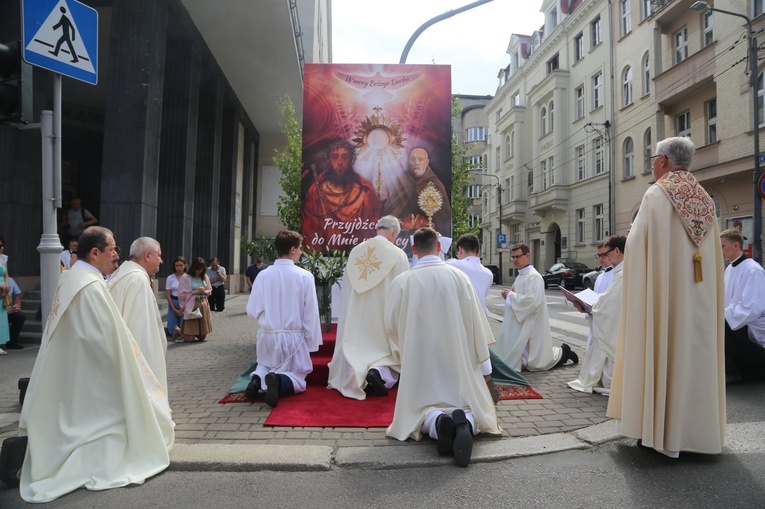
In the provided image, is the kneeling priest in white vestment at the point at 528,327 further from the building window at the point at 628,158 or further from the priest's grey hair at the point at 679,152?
the building window at the point at 628,158

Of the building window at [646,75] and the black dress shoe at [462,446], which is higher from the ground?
the building window at [646,75]

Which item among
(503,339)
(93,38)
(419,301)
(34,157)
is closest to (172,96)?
(34,157)

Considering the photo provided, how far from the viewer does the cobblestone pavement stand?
4.55 meters

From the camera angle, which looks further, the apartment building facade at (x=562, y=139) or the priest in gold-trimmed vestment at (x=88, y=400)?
the apartment building facade at (x=562, y=139)

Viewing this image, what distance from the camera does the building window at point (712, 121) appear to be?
2131 cm

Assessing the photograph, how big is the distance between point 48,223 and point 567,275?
24.5m

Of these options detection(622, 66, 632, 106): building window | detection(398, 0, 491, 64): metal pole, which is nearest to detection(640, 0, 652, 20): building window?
detection(622, 66, 632, 106): building window

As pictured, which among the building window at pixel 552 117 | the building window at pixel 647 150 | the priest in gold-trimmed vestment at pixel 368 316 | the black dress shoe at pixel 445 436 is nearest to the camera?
the black dress shoe at pixel 445 436

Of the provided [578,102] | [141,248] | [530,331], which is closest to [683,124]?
[578,102]

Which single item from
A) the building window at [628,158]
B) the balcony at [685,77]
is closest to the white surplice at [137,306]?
the balcony at [685,77]

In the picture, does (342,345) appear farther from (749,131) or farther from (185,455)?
(749,131)

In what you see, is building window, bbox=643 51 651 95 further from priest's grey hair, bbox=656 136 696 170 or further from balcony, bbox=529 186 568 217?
priest's grey hair, bbox=656 136 696 170

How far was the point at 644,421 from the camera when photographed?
3789mm

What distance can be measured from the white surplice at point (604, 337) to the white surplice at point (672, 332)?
6.80 feet
